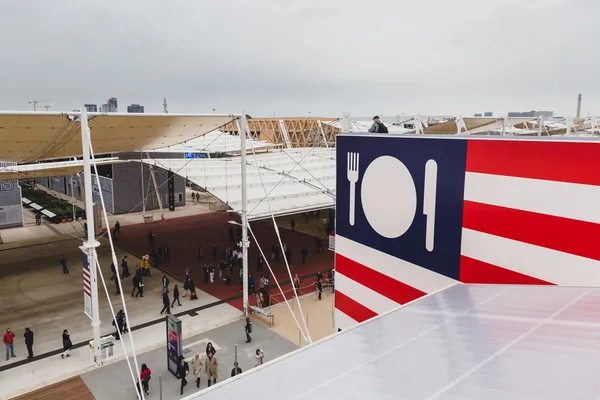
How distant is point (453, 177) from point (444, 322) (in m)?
3.68

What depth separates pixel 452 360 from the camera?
379 centimetres

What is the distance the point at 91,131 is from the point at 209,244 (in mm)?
13587

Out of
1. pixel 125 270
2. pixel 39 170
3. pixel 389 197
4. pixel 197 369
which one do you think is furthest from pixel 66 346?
pixel 39 170

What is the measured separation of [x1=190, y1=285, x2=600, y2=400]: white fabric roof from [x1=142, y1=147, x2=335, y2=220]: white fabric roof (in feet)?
49.3

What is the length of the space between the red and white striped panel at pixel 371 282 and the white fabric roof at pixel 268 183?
30.1ft

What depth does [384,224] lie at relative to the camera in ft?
31.3

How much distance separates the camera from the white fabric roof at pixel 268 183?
21328mm

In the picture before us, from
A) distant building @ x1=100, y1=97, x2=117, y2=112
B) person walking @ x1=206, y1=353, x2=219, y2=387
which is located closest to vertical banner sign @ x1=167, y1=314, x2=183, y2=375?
person walking @ x1=206, y1=353, x2=219, y2=387

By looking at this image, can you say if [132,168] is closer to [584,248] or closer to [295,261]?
[295,261]

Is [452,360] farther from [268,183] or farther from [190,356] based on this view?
[268,183]

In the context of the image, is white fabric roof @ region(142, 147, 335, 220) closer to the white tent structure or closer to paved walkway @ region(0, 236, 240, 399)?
the white tent structure

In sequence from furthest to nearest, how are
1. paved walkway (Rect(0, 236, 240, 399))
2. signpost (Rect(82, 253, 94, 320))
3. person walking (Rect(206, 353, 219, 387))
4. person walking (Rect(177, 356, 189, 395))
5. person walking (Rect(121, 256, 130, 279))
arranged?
1. person walking (Rect(121, 256, 130, 279))
2. signpost (Rect(82, 253, 94, 320))
3. paved walkway (Rect(0, 236, 240, 399))
4. person walking (Rect(206, 353, 219, 387))
5. person walking (Rect(177, 356, 189, 395))

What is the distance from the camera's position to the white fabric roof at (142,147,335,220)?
21.3m

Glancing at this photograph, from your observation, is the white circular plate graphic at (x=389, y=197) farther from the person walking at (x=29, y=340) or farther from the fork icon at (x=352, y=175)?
the person walking at (x=29, y=340)
